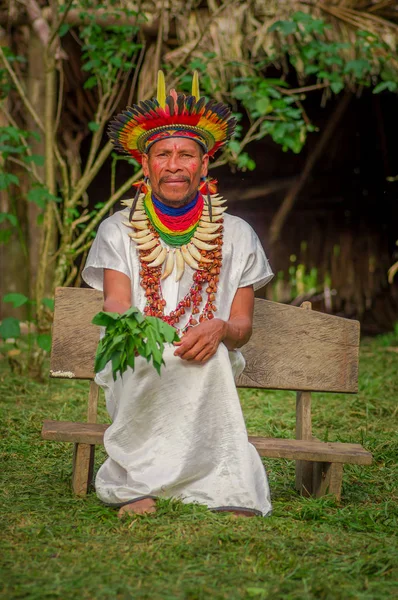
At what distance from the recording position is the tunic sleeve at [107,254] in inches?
142

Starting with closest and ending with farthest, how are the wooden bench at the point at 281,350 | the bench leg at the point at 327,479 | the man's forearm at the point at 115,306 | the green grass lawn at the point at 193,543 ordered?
1. the green grass lawn at the point at 193,543
2. the man's forearm at the point at 115,306
3. the bench leg at the point at 327,479
4. the wooden bench at the point at 281,350

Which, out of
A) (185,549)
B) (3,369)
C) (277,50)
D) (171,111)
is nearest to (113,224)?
(171,111)

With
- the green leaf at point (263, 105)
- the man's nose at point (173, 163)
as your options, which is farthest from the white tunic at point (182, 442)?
the green leaf at point (263, 105)

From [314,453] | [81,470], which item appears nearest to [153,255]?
[81,470]

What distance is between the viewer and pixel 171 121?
3668mm

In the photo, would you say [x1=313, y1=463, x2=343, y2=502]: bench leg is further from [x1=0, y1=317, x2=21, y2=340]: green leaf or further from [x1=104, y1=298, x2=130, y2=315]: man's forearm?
[x1=0, y1=317, x2=21, y2=340]: green leaf

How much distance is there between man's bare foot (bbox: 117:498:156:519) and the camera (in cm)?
320

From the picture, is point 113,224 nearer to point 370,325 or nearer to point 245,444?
point 245,444

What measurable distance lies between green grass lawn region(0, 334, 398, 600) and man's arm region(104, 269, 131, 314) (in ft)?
2.70

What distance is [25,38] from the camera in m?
7.66

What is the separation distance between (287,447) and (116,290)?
0.97m

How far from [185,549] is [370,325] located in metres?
7.33

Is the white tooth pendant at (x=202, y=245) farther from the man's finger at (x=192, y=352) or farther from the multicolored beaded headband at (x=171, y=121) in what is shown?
the man's finger at (x=192, y=352)

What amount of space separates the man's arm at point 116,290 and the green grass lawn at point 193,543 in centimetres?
82
